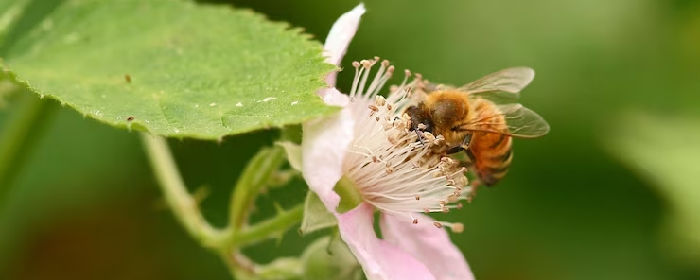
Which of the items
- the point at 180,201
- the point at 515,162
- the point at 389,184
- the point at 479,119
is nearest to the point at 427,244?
the point at 389,184

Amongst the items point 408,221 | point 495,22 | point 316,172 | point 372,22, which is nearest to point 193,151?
point 372,22

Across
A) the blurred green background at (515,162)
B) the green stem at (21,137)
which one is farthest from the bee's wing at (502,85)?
the blurred green background at (515,162)

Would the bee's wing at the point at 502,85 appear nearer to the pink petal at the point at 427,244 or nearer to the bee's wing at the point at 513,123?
the bee's wing at the point at 513,123

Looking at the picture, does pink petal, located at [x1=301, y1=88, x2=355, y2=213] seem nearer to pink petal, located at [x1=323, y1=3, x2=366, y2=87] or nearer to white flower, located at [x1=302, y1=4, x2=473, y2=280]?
white flower, located at [x1=302, y1=4, x2=473, y2=280]

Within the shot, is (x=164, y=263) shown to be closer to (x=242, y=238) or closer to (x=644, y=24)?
(x=242, y=238)

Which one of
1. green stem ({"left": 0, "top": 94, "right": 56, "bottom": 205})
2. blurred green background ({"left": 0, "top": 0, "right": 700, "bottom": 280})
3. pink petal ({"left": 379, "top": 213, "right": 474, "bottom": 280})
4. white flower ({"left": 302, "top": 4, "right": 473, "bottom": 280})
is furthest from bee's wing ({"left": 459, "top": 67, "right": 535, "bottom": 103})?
blurred green background ({"left": 0, "top": 0, "right": 700, "bottom": 280})
